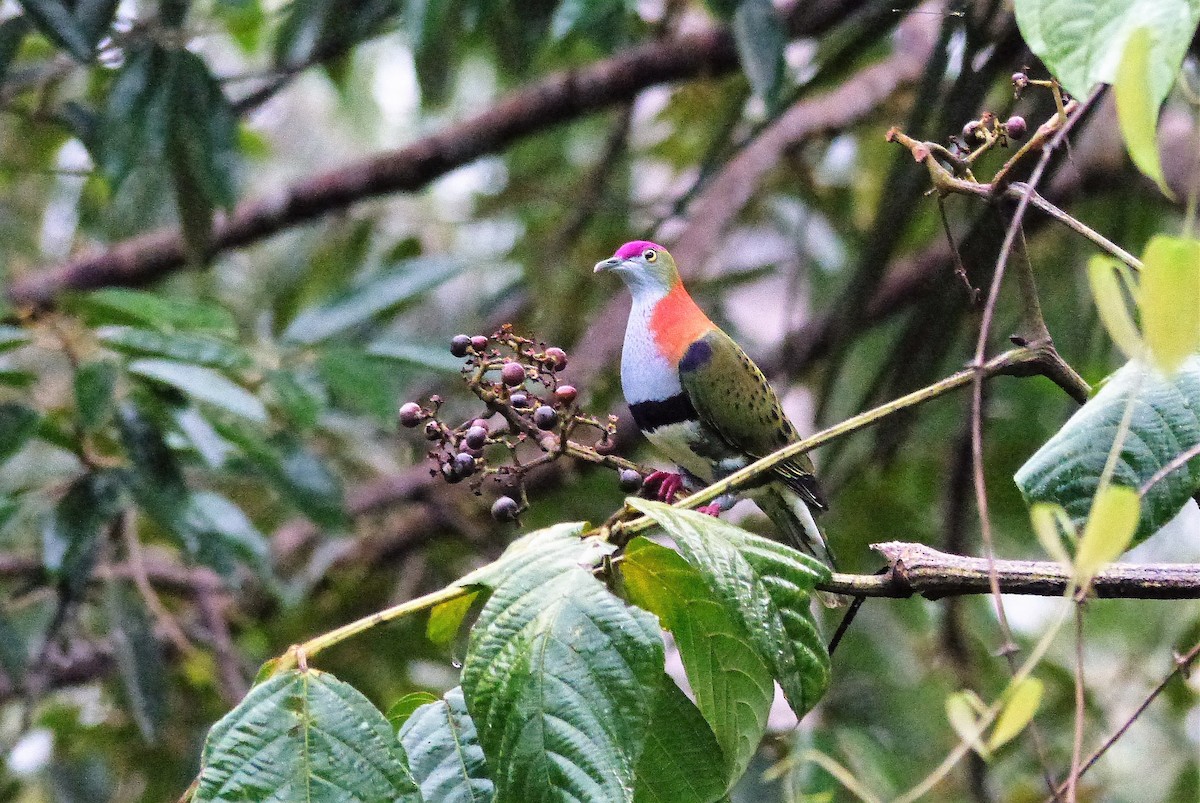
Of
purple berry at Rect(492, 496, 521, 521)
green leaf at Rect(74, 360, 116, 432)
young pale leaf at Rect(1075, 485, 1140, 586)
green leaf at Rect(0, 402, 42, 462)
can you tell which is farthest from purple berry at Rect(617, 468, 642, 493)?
green leaf at Rect(0, 402, 42, 462)

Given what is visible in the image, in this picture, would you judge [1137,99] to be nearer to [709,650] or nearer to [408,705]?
[709,650]

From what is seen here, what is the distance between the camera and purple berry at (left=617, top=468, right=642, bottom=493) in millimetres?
1396

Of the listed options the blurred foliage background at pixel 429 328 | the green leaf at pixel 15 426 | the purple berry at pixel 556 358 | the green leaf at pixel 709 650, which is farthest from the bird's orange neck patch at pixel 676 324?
the green leaf at pixel 15 426

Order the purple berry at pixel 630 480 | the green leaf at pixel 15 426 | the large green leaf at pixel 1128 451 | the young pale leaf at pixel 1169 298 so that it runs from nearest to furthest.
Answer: the young pale leaf at pixel 1169 298 → the large green leaf at pixel 1128 451 → the purple berry at pixel 630 480 → the green leaf at pixel 15 426

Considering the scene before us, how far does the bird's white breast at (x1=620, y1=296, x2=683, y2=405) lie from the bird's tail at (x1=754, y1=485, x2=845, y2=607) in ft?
0.81

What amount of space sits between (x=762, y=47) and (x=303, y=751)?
1872mm

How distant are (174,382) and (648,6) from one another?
2.87 m

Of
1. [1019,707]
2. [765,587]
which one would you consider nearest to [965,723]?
[1019,707]

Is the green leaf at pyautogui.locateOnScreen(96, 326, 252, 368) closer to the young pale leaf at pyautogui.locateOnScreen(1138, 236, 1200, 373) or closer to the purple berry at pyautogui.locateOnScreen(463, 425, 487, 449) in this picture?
the purple berry at pyautogui.locateOnScreen(463, 425, 487, 449)

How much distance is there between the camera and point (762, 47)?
103 inches

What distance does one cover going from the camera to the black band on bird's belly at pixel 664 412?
1.99 m

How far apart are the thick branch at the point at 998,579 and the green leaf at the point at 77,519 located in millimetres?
2032

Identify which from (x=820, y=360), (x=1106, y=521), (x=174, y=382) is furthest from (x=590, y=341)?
(x=1106, y=521)

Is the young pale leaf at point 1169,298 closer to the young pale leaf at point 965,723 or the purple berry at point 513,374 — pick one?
the young pale leaf at point 965,723
